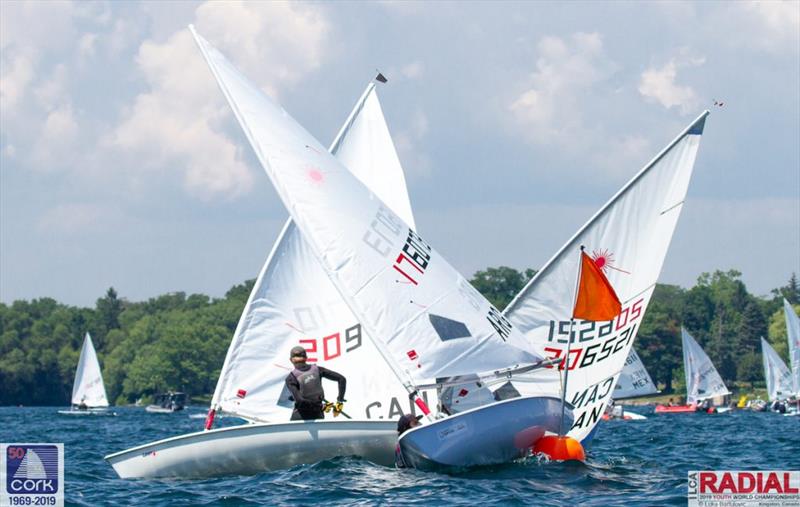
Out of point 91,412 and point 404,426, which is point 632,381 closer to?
point 91,412

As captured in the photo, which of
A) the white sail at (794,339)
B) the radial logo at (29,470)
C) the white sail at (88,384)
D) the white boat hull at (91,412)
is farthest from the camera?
the white sail at (88,384)

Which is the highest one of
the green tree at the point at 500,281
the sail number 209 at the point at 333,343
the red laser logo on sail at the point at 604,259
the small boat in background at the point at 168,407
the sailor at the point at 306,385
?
the green tree at the point at 500,281

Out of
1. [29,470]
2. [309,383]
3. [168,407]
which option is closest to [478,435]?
[309,383]

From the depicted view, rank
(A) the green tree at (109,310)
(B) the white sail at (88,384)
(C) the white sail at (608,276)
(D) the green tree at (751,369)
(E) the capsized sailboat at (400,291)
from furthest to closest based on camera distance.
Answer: (A) the green tree at (109,310) < (D) the green tree at (751,369) < (B) the white sail at (88,384) < (C) the white sail at (608,276) < (E) the capsized sailboat at (400,291)

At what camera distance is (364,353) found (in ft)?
69.4

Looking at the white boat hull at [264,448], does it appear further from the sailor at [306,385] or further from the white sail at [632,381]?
the white sail at [632,381]

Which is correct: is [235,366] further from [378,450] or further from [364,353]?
[378,450]

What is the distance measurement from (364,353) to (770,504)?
34.9 ft

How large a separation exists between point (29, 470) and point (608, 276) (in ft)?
34.0

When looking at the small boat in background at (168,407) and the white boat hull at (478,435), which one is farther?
the small boat in background at (168,407)

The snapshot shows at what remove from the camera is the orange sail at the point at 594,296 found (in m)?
17.9

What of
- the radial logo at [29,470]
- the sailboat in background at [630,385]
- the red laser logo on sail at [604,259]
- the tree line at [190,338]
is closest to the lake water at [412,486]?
the red laser logo on sail at [604,259]

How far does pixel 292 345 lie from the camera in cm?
2119

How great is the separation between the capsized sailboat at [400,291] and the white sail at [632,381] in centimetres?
4285
